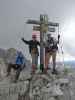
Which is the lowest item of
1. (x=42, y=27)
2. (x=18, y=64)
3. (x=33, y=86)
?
(x=33, y=86)

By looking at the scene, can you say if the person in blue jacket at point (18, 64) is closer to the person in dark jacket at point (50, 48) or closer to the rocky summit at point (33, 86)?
the rocky summit at point (33, 86)

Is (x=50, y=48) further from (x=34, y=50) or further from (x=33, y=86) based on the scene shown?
(x=33, y=86)

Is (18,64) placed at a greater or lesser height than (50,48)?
lesser

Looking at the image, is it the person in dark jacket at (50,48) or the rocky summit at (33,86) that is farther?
the person in dark jacket at (50,48)

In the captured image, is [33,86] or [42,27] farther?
[42,27]

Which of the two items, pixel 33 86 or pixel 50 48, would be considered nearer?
pixel 33 86

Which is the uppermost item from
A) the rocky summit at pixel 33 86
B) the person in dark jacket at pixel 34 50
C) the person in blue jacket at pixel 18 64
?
the person in dark jacket at pixel 34 50

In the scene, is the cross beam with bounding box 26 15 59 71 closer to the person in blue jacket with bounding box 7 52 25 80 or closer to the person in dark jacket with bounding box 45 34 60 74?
the person in dark jacket with bounding box 45 34 60 74

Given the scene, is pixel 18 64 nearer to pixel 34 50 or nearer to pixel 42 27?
pixel 34 50

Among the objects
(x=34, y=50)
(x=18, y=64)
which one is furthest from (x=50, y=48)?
(x=18, y=64)

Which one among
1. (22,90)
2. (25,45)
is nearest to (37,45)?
(25,45)

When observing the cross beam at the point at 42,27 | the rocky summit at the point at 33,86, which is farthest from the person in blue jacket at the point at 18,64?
the cross beam at the point at 42,27

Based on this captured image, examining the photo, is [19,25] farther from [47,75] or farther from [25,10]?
[47,75]

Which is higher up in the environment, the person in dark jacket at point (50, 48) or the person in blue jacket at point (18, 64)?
the person in dark jacket at point (50, 48)
